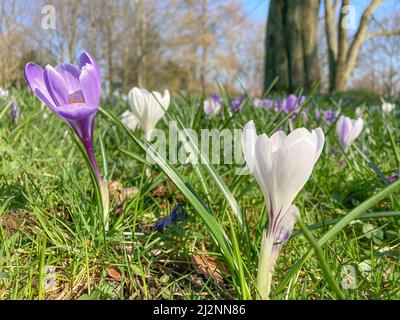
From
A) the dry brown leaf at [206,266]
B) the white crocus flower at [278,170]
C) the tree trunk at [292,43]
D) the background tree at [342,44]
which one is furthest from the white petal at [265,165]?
the background tree at [342,44]

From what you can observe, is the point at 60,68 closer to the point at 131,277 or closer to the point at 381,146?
the point at 131,277

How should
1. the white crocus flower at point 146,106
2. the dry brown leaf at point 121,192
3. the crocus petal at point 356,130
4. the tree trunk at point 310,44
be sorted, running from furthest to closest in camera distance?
the tree trunk at point 310,44
the crocus petal at point 356,130
the white crocus flower at point 146,106
the dry brown leaf at point 121,192

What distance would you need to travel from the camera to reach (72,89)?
3.10 ft

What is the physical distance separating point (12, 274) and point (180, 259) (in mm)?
394

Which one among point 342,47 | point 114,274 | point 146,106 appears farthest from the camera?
point 342,47

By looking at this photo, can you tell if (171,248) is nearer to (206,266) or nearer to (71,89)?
(206,266)

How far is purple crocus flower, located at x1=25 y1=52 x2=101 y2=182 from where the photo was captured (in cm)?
90

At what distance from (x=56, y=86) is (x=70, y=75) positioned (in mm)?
48

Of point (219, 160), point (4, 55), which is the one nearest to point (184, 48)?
point (4, 55)

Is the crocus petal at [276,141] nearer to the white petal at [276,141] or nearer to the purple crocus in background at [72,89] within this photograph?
the white petal at [276,141]

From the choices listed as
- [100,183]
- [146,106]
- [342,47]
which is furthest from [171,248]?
[342,47]

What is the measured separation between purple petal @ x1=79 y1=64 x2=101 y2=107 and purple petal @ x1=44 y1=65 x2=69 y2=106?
4cm

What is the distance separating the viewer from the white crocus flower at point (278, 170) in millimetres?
740

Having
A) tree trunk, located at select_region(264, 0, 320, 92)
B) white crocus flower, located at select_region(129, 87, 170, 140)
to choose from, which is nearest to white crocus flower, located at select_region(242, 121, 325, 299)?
white crocus flower, located at select_region(129, 87, 170, 140)
